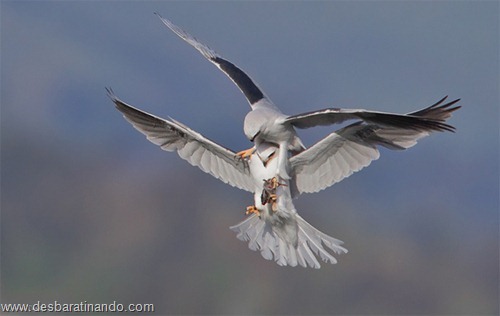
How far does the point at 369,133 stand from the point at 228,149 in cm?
119

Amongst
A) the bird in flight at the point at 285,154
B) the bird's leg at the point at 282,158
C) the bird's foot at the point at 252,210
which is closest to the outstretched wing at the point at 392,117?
the bird in flight at the point at 285,154

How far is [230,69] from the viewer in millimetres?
8523

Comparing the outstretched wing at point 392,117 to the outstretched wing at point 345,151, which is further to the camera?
the outstretched wing at point 345,151

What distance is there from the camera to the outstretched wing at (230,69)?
807 centimetres

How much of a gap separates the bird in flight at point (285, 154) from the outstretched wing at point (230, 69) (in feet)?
0.04

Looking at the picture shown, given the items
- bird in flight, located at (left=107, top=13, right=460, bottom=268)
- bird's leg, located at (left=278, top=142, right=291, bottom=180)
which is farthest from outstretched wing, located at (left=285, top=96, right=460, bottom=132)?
bird's leg, located at (left=278, top=142, right=291, bottom=180)

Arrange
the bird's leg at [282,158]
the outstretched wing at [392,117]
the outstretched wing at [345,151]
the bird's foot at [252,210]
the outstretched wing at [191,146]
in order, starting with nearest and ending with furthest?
the outstretched wing at [392,117] < the outstretched wing at [345,151] < the bird's leg at [282,158] < the bird's foot at [252,210] < the outstretched wing at [191,146]

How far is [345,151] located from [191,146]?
135cm

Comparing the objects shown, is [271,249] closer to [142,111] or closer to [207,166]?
[207,166]

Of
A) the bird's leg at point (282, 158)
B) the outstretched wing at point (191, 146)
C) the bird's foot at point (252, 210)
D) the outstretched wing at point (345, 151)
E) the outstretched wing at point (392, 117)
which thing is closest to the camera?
the outstretched wing at point (392, 117)

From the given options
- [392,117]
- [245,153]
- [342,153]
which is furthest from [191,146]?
[392,117]

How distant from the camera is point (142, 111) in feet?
26.9

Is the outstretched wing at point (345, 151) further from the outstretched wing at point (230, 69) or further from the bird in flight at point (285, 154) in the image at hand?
the outstretched wing at point (230, 69)

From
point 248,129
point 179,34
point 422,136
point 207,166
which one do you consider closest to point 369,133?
point 422,136
